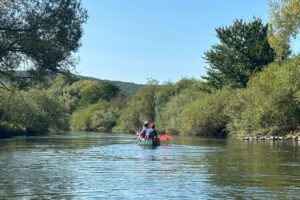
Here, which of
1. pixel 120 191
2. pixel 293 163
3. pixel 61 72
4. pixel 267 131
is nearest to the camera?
pixel 120 191

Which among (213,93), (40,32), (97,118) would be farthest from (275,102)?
(97,118)

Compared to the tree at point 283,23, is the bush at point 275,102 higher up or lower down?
lower down

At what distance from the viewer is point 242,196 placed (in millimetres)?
16000

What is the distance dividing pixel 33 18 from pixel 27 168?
7838 mm

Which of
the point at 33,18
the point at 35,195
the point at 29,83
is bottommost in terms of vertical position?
the point at 35,195

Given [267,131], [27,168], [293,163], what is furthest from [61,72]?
[267,131]

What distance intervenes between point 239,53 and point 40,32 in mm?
58560

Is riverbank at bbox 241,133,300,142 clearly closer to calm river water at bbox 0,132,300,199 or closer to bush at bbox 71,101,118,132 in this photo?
calm river water at bbox 0,132,300,199

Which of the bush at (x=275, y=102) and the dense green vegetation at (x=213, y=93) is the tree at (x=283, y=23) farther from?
the bush at (x=275, y=102)

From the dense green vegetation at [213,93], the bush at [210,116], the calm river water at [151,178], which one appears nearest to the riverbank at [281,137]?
the dense green vegetation at [213,93]

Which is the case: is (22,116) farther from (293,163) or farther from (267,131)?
(293,163)

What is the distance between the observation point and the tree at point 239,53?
80.9m

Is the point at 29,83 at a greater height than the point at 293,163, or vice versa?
the point at 29,83

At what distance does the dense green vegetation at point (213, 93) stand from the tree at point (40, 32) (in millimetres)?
77
